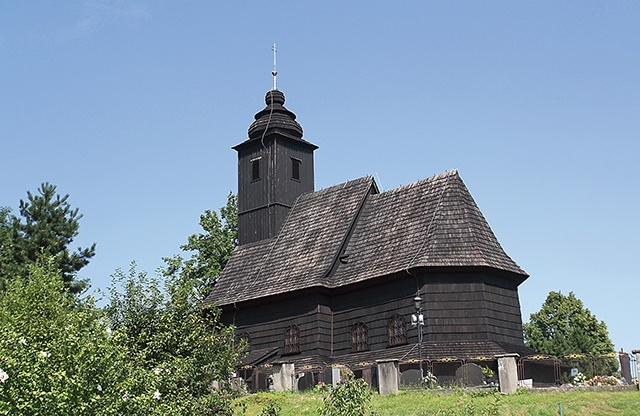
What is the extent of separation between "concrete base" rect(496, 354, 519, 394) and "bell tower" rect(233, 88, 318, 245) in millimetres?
18295

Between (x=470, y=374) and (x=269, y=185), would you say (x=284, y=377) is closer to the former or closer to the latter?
(x=470, y=374)

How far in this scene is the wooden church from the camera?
3228cm

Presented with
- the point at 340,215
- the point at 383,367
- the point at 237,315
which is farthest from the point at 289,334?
the point at 383,367

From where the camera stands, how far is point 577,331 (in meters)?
53.3

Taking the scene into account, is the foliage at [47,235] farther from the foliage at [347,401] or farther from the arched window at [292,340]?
the foliage at [347,401]

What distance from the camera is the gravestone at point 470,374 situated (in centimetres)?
3005

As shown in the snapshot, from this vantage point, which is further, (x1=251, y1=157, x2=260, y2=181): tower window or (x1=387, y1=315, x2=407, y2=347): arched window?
(x1=251, y1=157, x2=260, y2=181): tower window

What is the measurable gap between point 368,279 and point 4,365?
70.2 ft

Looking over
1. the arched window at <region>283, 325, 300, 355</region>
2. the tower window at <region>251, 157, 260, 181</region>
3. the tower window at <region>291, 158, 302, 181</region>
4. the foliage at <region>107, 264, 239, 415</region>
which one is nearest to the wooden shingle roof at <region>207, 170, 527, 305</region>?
the tower window at <region>291, 158, 302, 181</region>

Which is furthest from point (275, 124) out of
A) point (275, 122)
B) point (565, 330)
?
point (565, 330)

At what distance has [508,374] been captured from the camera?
84.3ft

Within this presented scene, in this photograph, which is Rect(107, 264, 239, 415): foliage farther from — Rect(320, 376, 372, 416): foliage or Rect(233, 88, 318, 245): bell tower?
Rect(233, 88, 318, 245): bell tower

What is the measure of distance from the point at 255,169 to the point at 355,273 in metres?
10.4

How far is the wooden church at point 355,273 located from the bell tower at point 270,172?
6 centimetres
